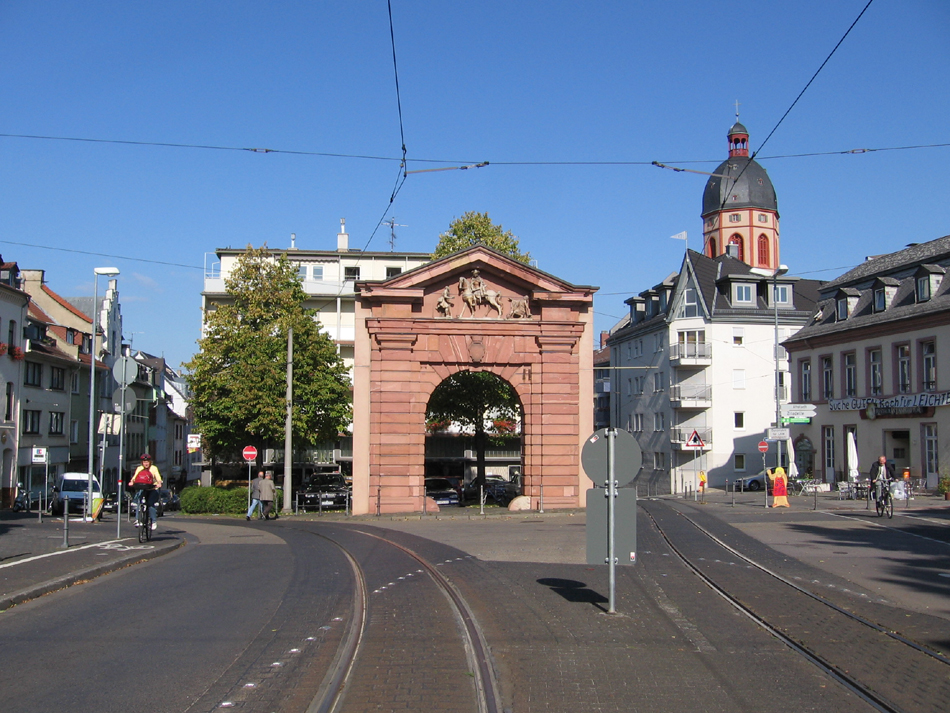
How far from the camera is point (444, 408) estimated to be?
4559cm

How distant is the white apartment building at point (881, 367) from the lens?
3641 centimetres

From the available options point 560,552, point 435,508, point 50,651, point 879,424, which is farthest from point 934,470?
point 50,651

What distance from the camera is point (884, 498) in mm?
24531

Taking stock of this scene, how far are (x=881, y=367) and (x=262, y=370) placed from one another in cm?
2694

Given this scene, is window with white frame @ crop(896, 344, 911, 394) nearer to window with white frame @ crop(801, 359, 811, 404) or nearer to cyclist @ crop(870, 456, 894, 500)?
window with white frame @ crop(801, 359, 811, 404)

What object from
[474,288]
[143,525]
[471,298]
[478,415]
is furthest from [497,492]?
[143,525]

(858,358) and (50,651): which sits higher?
(858,358)

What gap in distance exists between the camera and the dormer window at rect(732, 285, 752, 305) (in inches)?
2325

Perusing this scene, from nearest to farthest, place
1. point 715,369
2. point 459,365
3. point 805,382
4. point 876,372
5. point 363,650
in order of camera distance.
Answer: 1. point 363,650
2. point 459,365
3. point 876,372
4. point 805,382
5. point 715,369

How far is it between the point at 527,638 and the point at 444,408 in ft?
121

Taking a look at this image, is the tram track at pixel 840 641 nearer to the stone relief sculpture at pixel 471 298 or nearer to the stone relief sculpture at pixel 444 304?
the stone relief sculpture at pixel 471 298

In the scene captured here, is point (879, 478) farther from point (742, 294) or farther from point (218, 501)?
point (742, 294)

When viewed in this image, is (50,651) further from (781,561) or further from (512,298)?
(512,298)

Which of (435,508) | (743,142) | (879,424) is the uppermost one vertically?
(743,142)
